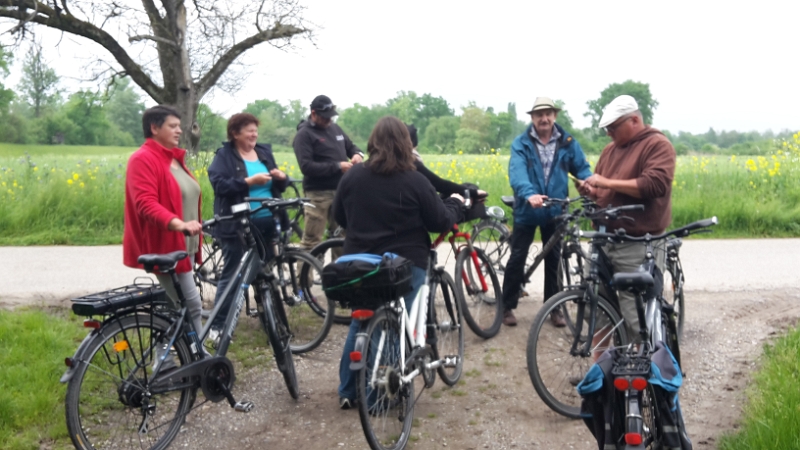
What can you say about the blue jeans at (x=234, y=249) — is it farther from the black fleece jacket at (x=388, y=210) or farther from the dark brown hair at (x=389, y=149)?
the dark brown hair at (x=389, y=149)

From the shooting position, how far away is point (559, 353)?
17.6 feet

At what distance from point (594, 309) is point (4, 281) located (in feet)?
21.0

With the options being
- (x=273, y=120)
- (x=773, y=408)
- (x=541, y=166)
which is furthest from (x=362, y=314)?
(x=273, y=120)

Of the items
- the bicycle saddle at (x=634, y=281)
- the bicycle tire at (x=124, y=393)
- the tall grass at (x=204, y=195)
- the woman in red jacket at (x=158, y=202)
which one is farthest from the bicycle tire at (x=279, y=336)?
the tall grass at (x=204, y=195)

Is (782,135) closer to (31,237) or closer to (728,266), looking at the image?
(728,266)

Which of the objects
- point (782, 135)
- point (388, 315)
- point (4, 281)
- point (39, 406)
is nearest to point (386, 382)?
point (388, 315)

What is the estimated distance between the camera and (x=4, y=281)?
28.2 feet

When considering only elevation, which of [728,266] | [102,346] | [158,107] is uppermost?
[158,107]

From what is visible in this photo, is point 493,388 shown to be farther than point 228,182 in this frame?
No

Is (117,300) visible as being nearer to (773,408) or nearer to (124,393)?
(124,393)

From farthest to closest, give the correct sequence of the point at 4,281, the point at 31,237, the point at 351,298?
the point at 31,237 < the point at 4,281 < the point at 351,298

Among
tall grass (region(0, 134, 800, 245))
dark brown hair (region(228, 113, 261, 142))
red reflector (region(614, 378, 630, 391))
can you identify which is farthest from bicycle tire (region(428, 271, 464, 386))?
tall grass (region(0, 134, 800, 245))

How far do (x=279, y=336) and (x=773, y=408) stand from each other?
3.01 metres

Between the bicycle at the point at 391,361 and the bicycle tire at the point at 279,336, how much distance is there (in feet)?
2.90
